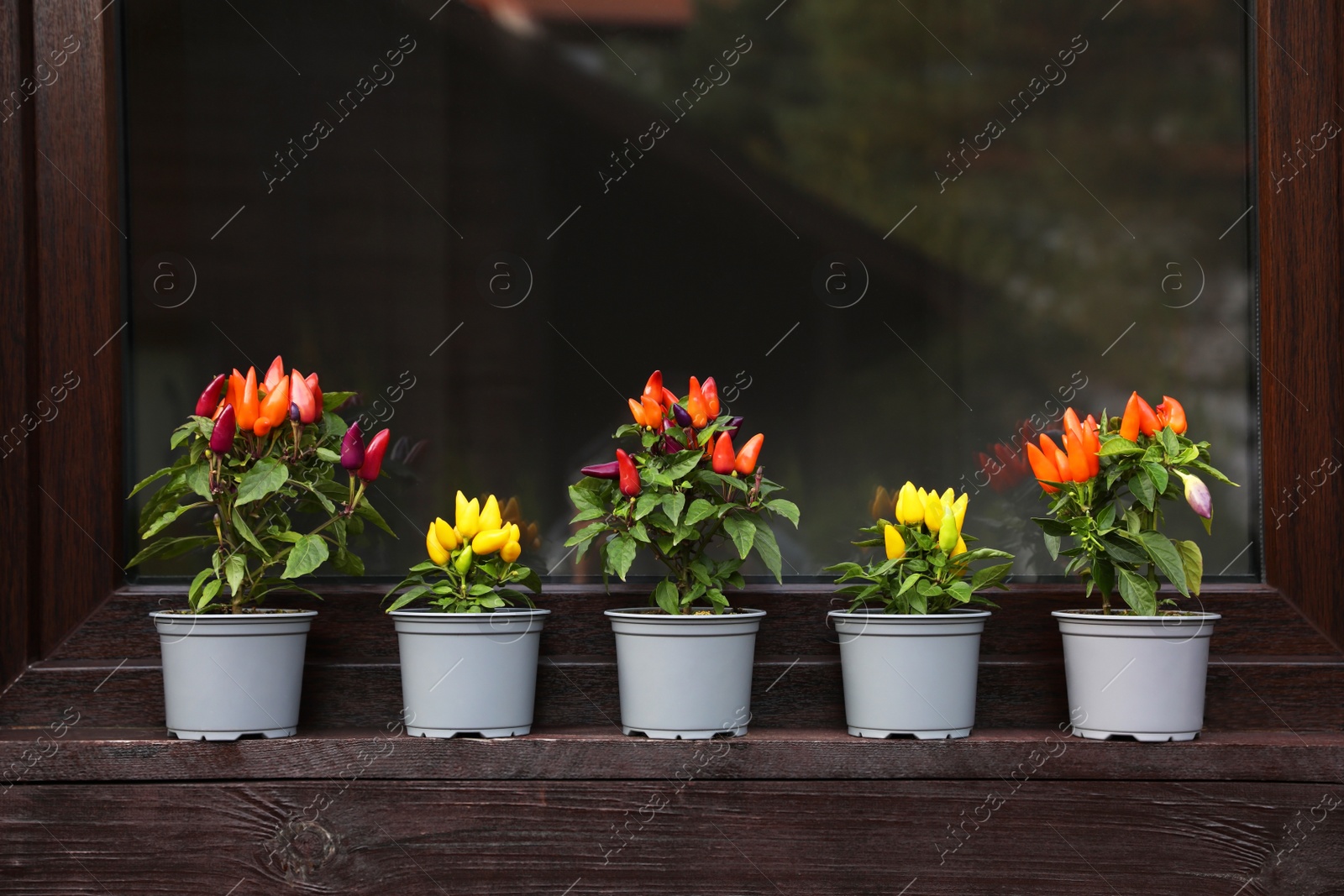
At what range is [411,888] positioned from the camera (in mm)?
1056

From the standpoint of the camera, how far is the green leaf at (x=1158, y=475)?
1.06 meters

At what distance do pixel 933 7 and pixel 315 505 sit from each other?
0.91 meters

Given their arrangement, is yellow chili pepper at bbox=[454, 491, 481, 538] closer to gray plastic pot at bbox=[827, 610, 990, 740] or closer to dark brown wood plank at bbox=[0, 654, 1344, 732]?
dark brown wood plank at bbox=[0, 654, 1344, 732]

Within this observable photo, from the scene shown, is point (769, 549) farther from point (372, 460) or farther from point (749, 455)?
point (372, 460)

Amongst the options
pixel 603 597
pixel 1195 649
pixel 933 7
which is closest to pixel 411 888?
pixel 603 597

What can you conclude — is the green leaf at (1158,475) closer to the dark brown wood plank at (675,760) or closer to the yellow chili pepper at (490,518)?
the dark brown wood plank at (675,760)

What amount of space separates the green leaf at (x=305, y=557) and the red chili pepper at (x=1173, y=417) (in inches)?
33.6

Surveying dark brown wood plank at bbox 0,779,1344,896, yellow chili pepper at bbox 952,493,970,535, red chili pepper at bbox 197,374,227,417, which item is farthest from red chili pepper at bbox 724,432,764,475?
red chili pepper at bbox 197,374,227,417

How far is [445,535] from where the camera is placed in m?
1.09

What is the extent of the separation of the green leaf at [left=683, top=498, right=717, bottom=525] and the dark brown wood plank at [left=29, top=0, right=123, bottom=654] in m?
0.66

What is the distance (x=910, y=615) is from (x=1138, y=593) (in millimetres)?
223

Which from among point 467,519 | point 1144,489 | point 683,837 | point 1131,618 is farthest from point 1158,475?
point 467,519

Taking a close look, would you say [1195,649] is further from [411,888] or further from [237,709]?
[237,709]

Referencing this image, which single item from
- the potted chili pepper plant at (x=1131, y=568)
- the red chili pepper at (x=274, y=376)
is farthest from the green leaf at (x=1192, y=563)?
the red chili pepper at (x=274, y=376)
